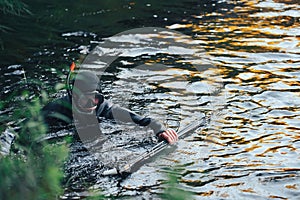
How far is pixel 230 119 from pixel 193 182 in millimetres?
2074

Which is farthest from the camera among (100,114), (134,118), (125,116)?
(100,114)

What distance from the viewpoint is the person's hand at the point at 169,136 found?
7.15 m

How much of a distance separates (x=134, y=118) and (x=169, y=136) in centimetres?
62

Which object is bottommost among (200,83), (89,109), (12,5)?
(200,83)

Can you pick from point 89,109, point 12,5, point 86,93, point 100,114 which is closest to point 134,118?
point 100,114

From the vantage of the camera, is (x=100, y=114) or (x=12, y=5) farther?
(x=12, y=5)

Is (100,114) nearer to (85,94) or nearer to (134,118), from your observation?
(134,118)

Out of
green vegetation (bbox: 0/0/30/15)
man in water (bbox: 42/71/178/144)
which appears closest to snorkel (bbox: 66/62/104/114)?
man in water (bbox: 42/71/178/144)

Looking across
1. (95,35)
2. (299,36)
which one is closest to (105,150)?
(95,35)

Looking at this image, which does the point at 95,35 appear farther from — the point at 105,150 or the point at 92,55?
the point at 105,150

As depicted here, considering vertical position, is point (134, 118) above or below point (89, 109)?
below

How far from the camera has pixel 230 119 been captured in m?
8.16

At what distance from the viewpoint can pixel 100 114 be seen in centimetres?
780

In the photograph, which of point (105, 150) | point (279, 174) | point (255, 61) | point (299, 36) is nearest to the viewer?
point (279, 174)
